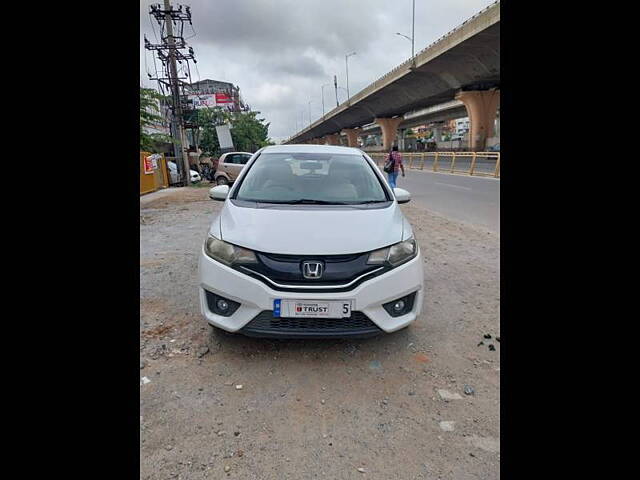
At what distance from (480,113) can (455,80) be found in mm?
3613

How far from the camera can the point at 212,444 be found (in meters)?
1.82

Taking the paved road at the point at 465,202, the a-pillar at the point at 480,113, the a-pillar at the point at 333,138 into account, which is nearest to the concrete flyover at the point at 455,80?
the a-pillar at the point at 480,113

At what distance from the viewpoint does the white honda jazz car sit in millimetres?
2289

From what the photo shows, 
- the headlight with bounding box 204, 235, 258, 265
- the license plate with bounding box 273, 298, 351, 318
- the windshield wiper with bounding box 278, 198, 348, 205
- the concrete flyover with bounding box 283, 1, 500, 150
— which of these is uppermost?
the concrete flyover with bounding box 283, 1, 500, 150

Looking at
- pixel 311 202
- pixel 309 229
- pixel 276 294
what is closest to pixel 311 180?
pixel 311 202

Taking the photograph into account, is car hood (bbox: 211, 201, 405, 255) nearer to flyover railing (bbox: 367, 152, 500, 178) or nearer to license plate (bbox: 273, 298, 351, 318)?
license plate (bbox: 273, 298, 351, 318)

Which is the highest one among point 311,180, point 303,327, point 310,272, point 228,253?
point 311,180

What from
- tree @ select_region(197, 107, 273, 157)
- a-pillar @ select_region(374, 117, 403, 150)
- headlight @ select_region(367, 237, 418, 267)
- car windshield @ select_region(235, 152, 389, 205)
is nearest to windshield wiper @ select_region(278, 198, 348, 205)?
car windshield @ select_region(235, 152, 389, 205)

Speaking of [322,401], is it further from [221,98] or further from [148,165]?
[221,98]

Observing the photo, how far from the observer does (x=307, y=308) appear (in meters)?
2.26

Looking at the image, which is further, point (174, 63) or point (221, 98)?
point (221, 98)

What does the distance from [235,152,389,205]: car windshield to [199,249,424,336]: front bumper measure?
0.88m
